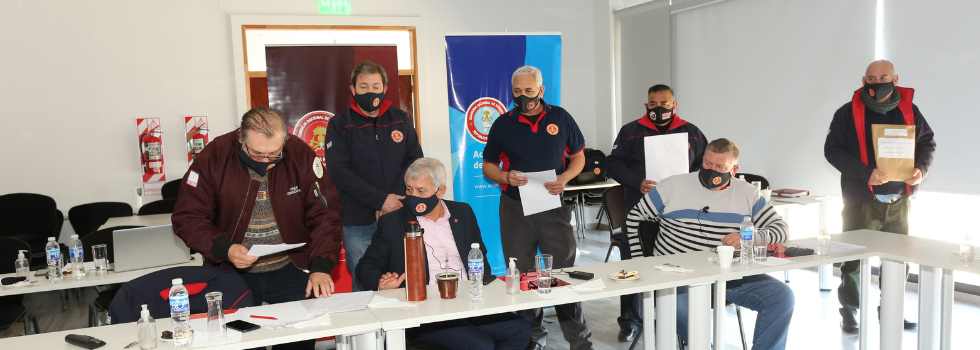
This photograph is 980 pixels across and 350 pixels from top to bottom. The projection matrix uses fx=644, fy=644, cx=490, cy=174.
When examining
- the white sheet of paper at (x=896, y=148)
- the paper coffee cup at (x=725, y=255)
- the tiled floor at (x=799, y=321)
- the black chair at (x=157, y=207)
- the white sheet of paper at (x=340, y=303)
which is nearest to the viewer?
the white sheet of paper at (x=340, y=303)

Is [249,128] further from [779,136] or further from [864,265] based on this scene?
[779,136]

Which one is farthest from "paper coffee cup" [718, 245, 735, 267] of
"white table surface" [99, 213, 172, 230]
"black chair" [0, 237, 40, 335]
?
"white table surface" [99, 213, 172, 230]

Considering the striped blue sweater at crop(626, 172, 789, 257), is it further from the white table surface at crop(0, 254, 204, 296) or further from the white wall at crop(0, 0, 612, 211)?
the white wall at crop(0, 0, 612, 211)

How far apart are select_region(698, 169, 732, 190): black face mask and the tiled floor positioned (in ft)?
2.99

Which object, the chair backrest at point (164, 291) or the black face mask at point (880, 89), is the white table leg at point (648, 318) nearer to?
the chair backrest at point (164, 291)

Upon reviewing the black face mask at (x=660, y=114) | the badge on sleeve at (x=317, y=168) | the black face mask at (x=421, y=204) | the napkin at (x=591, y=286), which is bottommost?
the napkin at (x=591, y=286)

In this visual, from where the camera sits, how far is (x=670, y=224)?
11.0ft

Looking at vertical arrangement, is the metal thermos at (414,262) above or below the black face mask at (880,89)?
below

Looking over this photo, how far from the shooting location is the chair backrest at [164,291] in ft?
7.62

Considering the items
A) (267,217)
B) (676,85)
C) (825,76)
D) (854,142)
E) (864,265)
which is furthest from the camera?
(676,85)

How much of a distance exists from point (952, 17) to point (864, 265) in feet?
9.55

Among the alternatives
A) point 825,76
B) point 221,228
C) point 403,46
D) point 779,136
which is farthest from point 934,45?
point 221,228

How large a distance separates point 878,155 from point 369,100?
120 inches

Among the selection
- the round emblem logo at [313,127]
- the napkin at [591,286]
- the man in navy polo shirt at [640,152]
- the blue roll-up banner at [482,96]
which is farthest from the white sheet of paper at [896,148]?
the round emblem logo at [313,127]
